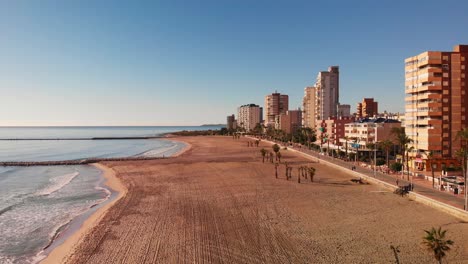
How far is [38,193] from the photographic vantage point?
1796 inches

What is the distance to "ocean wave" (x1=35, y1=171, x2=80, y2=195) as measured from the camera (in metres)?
46.8

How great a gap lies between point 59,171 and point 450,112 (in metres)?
76.1

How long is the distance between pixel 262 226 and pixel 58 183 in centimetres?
4034

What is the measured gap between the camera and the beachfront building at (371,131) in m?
81.8

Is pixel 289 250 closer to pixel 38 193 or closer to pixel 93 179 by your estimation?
pixel 38 193

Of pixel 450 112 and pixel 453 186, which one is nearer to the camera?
pixel 453 186

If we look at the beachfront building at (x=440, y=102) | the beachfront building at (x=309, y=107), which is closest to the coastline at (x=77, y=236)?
the beachfront building at (x=440, y=102)

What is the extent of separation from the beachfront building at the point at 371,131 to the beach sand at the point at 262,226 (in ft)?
141

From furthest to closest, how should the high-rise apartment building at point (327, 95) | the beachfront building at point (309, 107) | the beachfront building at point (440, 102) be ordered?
the beachfront building at point (309, 107)
the high-rise apartment building at point (327, 95)
the beachfront building at point (440, 102)

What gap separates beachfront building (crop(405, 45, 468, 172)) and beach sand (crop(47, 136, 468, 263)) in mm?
22566

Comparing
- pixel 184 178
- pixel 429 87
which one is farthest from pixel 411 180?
pixel 184 178

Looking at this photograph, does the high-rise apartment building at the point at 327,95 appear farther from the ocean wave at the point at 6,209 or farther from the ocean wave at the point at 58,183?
the ocean wave at the point at 6,209

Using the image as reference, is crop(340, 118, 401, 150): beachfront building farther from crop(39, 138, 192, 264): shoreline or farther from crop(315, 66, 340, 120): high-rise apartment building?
crop(39, 138, 192, 264): shoreline

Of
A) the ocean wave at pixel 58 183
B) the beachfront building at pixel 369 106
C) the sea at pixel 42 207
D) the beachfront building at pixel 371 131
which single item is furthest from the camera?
the beachfront building at pixel 369 106
